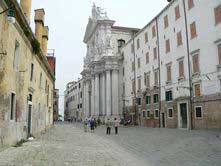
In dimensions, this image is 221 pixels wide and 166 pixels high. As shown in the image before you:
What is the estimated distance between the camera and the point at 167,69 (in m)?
31.9

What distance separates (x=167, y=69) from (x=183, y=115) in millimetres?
5976

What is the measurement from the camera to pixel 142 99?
3931cm

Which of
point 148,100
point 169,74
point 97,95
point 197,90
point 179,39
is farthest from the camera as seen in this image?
point 97,95

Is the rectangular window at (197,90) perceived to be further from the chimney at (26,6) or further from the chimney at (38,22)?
the chimney at (26,6)

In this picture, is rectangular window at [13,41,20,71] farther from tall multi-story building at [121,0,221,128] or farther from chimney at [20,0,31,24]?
tall multi-story building at [121,0,221,128]

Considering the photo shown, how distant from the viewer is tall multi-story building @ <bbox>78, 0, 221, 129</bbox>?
79.0 ft

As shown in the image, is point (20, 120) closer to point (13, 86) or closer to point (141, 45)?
point (13, 86)

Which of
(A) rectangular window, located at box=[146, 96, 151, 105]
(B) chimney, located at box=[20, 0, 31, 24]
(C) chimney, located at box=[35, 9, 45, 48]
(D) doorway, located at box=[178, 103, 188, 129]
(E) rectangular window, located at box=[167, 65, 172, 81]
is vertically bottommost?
(D) doorway, located at box=[178, 103, 188, 129]

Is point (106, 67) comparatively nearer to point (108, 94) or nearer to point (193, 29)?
point (108, 94)

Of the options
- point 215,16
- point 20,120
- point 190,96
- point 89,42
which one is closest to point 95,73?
point 89,42

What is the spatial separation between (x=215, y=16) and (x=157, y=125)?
15.0 metres

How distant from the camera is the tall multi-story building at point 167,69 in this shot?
2408 cm

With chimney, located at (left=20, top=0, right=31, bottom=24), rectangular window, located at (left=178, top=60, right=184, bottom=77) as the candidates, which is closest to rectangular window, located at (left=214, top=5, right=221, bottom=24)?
rectangular window, located at (left=178, top=60, right=184, bottom=77)

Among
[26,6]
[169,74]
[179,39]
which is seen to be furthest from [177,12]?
[26,6]
